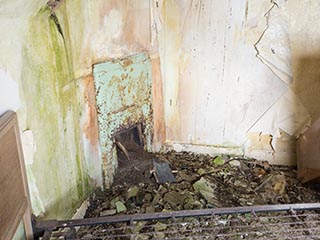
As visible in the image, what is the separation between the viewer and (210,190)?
8.14ft

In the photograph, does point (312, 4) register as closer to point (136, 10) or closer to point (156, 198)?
point (136, 10)

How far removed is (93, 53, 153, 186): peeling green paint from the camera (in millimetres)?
2217

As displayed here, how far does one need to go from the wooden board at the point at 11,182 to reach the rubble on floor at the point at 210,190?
707mm

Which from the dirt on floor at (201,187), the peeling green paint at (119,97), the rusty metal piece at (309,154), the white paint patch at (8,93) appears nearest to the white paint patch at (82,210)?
the dirt on floor at (201,187)

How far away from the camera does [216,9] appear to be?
2.54 metres

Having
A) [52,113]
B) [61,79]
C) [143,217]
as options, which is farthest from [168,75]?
[143,217]

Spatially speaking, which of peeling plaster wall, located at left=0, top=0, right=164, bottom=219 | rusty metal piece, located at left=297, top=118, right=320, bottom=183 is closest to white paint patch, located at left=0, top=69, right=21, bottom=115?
peeling plaster wall, located at left=0, top=0, right=164, bottom=219

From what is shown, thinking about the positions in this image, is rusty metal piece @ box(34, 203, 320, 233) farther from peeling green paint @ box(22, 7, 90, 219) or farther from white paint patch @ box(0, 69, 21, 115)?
white paint patch @ box(0, 69, 21, 115)

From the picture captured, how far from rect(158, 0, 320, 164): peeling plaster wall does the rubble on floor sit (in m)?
0.19

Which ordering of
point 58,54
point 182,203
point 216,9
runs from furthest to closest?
1. point 216,9
2. point 182,203
3. point 58,54

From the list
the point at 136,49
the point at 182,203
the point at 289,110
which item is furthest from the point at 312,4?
the point at 182,203

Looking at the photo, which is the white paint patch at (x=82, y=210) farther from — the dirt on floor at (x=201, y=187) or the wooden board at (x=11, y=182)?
the wooden board at (x=11, y=182)

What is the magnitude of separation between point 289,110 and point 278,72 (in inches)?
13.1

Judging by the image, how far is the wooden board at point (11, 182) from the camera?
3.89 ft
